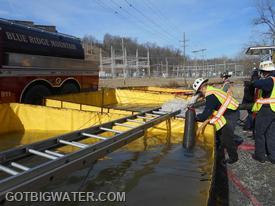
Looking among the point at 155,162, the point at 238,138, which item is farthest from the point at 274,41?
the point at 155,162

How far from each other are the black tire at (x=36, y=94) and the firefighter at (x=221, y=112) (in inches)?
257

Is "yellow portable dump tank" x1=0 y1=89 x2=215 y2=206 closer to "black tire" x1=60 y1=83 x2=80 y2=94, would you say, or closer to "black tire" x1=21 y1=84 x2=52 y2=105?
"black tire" x1=21 y1=84 x2=52 y2=105

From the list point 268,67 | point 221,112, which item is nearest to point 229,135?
point 221,112

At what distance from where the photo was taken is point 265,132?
6949 mm

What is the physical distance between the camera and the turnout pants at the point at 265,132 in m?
6.82

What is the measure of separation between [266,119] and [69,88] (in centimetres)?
901

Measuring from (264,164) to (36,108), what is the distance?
19.6 feet

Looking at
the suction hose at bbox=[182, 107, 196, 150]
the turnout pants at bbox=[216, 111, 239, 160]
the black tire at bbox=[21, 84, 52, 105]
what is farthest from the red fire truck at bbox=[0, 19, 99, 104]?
the turnout pants at bbox=[216, 111, 239, 160]

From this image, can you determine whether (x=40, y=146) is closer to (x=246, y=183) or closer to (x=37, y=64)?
(x=246, y=183)

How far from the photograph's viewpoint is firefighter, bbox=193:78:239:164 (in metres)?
6.53

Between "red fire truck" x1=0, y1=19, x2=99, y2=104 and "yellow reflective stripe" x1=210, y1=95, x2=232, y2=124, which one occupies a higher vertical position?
"red fire truck" x1=0, y1=19, x2=99, y2=104

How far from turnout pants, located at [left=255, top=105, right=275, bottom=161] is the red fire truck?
707cm

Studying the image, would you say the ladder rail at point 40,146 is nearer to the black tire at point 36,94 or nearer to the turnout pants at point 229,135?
the turnout pants at point 229,135

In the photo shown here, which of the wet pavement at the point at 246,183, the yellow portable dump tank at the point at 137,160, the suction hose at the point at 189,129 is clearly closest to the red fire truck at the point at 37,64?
the yellow portable dump tank at the point at 137,160
